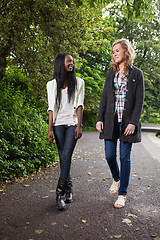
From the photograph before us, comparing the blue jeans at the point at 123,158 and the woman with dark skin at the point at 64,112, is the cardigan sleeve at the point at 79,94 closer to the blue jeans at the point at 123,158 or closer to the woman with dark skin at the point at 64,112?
the woman with dark skin at the point at 64,112

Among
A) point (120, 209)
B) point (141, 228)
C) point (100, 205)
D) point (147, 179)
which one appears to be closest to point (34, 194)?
point (100, 205)

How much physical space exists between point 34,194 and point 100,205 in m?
1.19

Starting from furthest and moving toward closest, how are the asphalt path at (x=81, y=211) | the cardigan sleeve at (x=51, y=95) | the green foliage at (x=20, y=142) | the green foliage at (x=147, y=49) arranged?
the green foliage at (x=147, y=49) → the green foliage at (x=20, y=142) → the cardigan sleeve at (x=51, y=95) → the asphalt path at (x=81, y=211)

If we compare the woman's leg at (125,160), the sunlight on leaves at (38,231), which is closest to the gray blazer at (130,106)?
the woman's leg at (125,160)

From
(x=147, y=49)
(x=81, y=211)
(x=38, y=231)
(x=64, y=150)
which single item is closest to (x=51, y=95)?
(x=64, y=150)

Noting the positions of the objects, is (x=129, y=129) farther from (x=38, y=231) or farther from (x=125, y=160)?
(x=38, y=231)

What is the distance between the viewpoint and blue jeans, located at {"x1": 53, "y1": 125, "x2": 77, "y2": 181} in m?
3.86

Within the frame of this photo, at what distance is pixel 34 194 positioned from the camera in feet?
15.2

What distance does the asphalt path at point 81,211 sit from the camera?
312 cm

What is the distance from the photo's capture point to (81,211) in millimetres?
3793

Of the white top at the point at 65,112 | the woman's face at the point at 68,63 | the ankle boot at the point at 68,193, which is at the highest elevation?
the woman's face at the point at 68,63

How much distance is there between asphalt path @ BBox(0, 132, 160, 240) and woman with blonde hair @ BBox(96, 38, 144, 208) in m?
0.41

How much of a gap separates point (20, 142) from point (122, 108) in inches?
106

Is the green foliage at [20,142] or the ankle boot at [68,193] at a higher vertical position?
the green foliage at [20,142]
